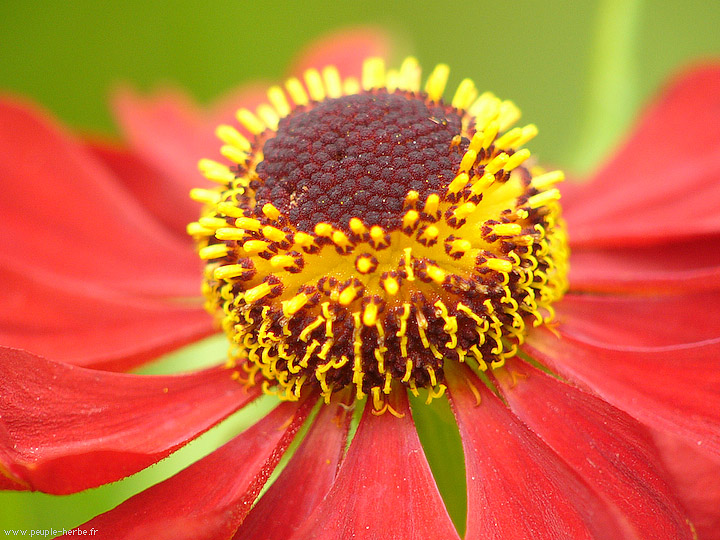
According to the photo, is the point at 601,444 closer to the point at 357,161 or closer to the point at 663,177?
the point at 357,161

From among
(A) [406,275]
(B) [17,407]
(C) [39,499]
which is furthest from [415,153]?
(C) [39,499]

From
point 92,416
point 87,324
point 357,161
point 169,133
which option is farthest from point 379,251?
point 169,133

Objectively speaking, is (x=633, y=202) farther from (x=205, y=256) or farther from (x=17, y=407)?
(x=17, y=407)

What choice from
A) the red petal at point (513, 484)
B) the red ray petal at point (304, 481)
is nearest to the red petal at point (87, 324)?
the red ray petal at point (304, 481)

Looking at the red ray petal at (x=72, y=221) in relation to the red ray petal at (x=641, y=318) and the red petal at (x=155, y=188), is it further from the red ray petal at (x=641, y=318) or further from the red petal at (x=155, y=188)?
the red ray petal at (x=641, y=318)

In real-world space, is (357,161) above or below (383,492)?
above

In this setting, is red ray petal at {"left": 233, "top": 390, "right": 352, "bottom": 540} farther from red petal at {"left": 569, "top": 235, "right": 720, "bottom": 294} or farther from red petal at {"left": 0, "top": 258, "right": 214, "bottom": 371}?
red petal at {"left": 569, "top": 235, "right": 720, "bottom": 294}
